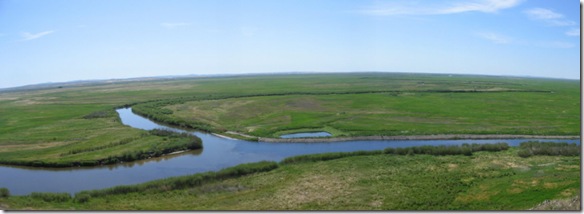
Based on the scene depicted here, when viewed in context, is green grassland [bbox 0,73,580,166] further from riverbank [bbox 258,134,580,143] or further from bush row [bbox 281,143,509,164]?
bush row [bbox 281,143,509,164]

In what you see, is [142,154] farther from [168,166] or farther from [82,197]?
[82,197]

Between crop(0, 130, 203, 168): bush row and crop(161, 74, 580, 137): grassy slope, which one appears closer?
crop(0, 130, 203, 168): bush row

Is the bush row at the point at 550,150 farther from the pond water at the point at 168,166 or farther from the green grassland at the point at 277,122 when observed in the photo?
the green grassland at the point at 277,122

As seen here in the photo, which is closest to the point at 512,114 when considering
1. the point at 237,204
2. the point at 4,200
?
the point at 237,204

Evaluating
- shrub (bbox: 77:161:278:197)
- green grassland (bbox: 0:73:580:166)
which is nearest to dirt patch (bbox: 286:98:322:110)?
green grassland (bbox: 0:73:580:166)

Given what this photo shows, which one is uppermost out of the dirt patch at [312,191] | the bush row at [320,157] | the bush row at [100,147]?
the bush row at [100,147]

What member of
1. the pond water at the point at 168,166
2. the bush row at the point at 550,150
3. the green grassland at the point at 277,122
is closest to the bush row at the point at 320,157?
the pond water at the point at 168,166

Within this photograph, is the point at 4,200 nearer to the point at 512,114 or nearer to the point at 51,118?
the point at 51,118
